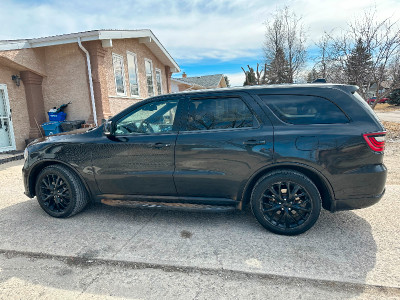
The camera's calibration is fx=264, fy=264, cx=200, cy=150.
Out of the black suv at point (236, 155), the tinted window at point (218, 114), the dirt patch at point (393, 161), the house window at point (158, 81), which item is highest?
the house window at point (158, 81)

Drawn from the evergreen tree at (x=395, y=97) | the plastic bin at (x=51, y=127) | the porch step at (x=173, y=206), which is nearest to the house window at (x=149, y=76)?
the plastic bin at (x=51, y=127)

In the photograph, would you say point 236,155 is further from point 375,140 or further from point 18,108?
point 18,108

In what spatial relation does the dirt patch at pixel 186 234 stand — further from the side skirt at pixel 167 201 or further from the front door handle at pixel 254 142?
the front door handle at pixel 254 142

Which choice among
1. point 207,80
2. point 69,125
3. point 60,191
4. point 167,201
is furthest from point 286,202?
point 207,80

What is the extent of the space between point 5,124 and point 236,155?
361 inches

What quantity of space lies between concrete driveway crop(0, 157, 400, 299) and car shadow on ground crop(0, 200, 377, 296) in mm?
10

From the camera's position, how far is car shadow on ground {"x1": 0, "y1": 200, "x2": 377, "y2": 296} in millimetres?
2549

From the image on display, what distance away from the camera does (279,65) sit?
23766 millimetres

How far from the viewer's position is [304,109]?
301 cm

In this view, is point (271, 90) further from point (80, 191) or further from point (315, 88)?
point (80, 191)

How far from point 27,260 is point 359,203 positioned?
363 centimetres

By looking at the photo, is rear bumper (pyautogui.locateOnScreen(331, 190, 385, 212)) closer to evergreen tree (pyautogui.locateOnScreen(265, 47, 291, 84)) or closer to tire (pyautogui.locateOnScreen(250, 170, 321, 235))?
tire (pyautogui.locateOnScreen(250, 170, 321, 235))

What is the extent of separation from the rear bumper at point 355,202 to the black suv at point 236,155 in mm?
11

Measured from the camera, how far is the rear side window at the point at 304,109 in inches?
115
